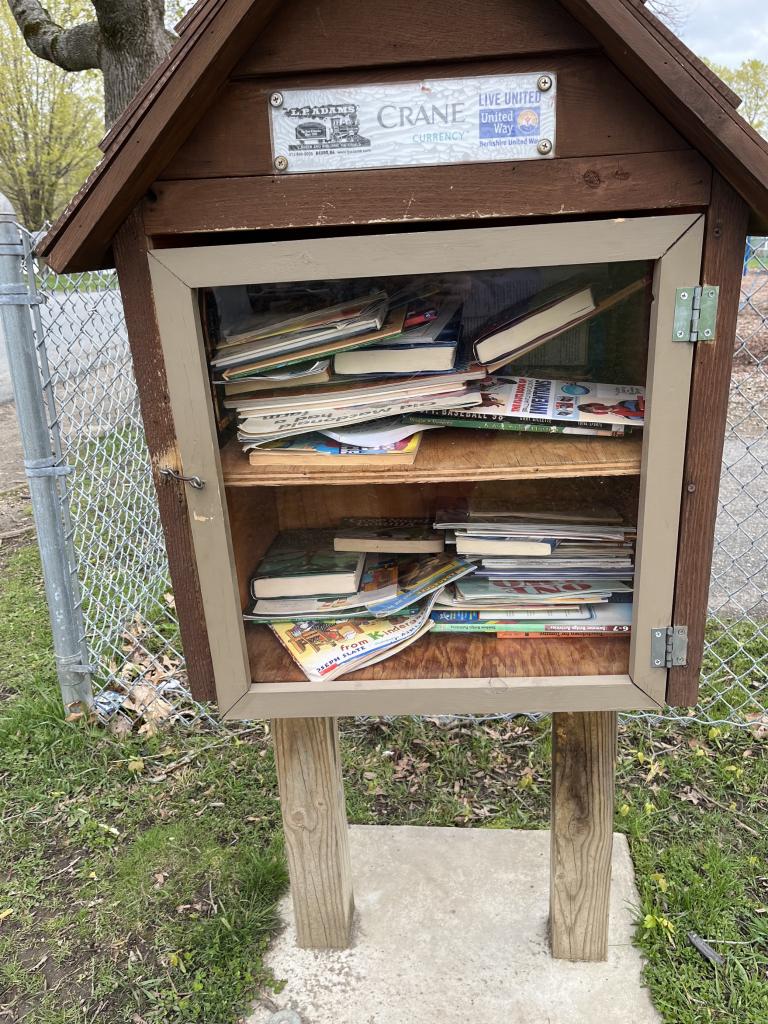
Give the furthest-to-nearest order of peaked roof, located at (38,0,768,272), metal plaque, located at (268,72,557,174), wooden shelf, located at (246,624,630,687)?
wooden shelf, located at (246,624,630,687), metal plaque, located at (268,72,557,174), peaked roof, located at (38,0,768,272)

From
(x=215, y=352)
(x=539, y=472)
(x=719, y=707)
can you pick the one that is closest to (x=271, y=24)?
(x=215, y=352)

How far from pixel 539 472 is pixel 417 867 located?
1.43 metres

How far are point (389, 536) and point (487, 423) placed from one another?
41 cm

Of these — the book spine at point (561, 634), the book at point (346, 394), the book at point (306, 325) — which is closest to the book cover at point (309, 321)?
the book at point (306, 325)

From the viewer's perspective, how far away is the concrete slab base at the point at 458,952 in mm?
1830

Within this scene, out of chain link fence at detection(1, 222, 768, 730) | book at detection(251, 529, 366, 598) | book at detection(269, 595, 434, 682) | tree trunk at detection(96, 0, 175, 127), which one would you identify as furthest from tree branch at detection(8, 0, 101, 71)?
book at detection(269, 595, 434, 682)

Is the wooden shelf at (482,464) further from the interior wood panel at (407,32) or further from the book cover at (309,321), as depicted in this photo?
the interior wood panel at (407,32)

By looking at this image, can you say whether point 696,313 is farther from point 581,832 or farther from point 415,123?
point 581,832

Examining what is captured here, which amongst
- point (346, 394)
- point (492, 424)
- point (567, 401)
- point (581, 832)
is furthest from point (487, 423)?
point (581, 832)

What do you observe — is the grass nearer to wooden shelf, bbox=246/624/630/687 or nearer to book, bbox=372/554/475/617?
wooden shelf, bbox=246/624/630/687

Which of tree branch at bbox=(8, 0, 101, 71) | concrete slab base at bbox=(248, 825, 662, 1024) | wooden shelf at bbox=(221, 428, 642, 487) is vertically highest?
tree branch at bbox=(8, 0, 101, 71)

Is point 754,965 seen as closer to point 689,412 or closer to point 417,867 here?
point 417,867

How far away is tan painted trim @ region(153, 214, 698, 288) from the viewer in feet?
3.85

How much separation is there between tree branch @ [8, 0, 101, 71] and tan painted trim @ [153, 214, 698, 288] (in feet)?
17.8
